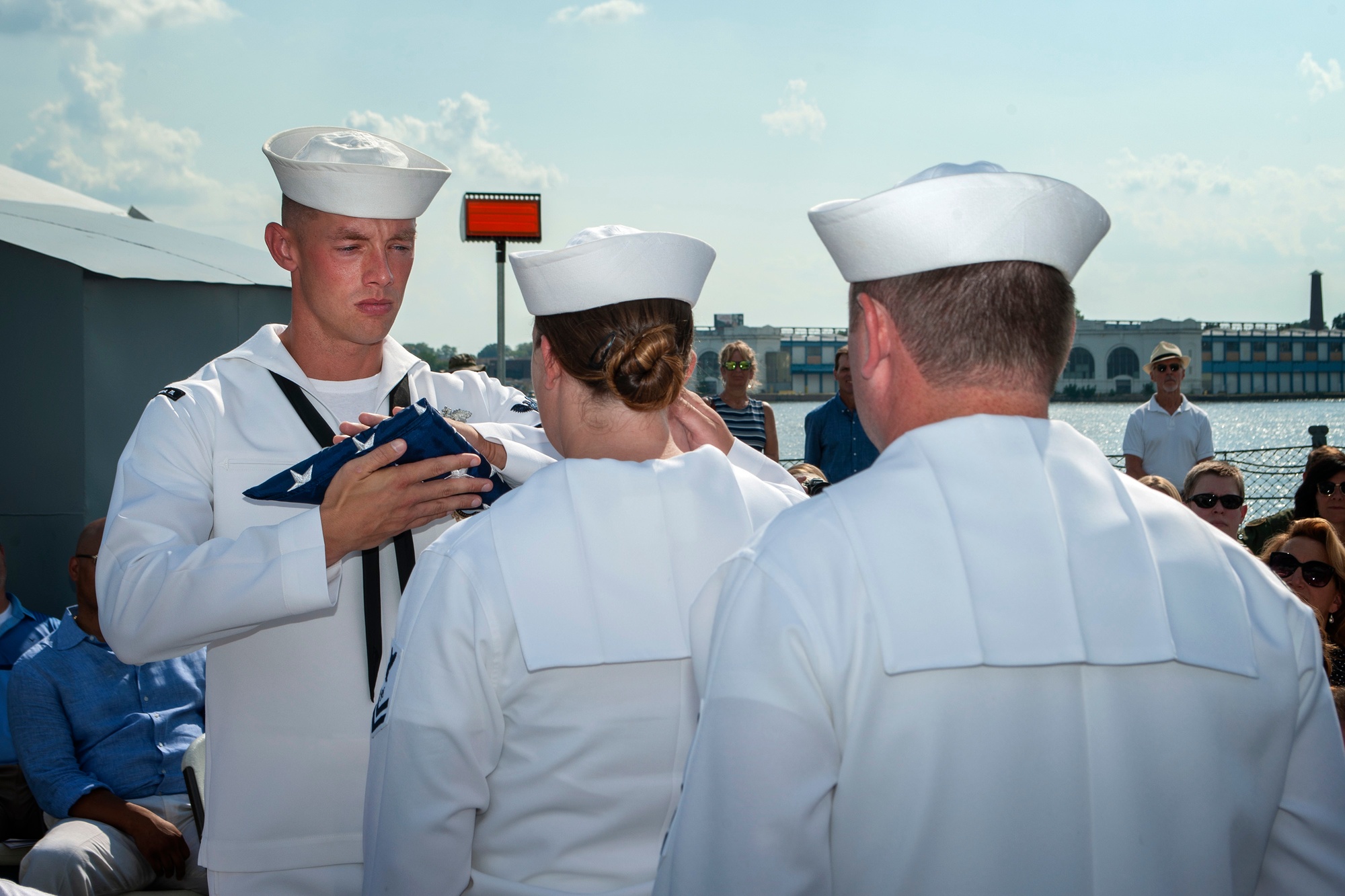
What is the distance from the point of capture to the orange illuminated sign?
990cm

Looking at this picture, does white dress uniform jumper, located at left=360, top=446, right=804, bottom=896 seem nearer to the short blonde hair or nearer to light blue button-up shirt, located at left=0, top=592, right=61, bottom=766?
light blue button-up shirt, located at left=0, top=592, right=61, bottom=766

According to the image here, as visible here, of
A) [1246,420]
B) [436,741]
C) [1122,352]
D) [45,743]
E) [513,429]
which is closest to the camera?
[436,741]

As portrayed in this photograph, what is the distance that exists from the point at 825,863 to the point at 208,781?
1525 millimetres

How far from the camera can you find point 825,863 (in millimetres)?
1103

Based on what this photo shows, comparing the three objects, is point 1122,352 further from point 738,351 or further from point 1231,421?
point 738,351

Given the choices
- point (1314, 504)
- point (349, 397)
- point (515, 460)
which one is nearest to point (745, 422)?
point (1314, 504)

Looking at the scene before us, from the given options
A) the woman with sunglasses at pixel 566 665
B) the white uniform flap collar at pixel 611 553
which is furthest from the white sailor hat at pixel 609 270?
the white uniform flap collar at pixel 611 553

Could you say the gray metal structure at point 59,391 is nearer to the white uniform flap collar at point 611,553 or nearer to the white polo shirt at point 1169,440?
the white uniform flap collar at point 611,553

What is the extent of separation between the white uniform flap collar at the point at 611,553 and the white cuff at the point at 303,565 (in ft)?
1.55

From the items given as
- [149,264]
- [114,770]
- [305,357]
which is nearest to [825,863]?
[305,357]

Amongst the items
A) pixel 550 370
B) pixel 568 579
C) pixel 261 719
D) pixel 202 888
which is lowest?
pixel 202 888

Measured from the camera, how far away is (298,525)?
186 cm

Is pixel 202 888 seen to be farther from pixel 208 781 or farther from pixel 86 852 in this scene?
pixel 208 781

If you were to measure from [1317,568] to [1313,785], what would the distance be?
3.69 metres
